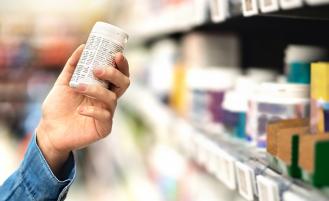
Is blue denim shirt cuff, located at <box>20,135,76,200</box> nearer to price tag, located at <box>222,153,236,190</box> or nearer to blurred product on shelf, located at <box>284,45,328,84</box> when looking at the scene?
price tag, located at <box>222,153,236,190</box>

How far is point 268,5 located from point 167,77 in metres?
1.71

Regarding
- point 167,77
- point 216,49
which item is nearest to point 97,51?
point 216,49

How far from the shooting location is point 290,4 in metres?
0.90

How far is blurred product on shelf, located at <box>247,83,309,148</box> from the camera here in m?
1.13

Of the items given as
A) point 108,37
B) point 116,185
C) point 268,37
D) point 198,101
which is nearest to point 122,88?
point 108,37

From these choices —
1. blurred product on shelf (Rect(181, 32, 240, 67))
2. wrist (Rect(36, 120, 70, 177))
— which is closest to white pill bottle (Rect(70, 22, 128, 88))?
wrist (Rect(36, 120, 70, 177))

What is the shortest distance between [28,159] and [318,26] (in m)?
0.80

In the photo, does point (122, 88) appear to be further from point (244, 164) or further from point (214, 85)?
point (214, 85)

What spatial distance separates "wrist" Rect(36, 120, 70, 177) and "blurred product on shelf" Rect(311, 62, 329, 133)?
63 cm

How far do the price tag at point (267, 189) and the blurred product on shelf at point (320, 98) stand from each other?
11cm

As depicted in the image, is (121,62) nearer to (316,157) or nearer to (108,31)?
(108,31)

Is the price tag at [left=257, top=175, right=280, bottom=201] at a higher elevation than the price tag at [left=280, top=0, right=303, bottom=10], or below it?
below

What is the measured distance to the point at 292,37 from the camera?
1.81m

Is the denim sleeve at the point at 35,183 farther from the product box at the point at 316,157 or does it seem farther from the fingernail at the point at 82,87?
the product box at the point at 316,157
